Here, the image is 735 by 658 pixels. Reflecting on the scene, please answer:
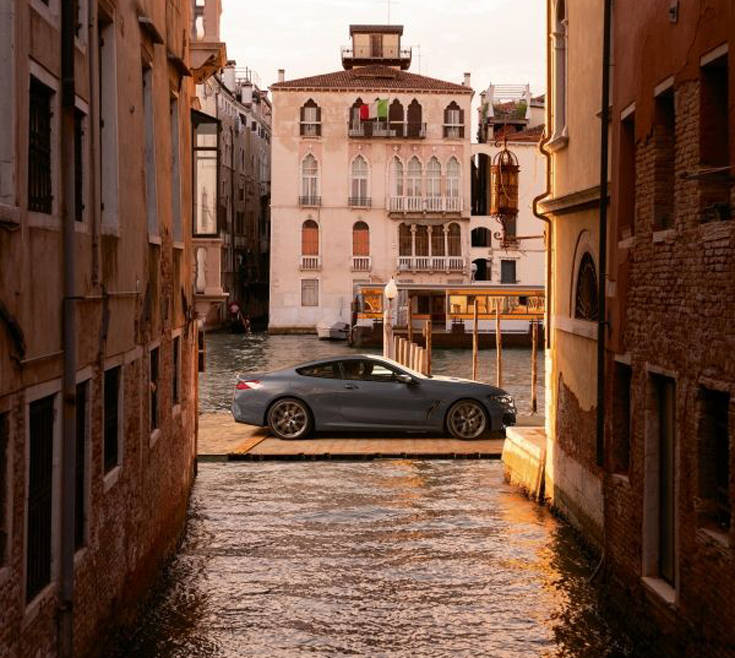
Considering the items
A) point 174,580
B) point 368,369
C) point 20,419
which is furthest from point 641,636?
point 368,369

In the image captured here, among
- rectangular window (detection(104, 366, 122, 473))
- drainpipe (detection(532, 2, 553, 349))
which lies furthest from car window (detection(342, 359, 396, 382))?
rectangular window (detection(104, 366, 122, 473))

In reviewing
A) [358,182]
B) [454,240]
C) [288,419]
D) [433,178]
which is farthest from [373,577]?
[433,178]

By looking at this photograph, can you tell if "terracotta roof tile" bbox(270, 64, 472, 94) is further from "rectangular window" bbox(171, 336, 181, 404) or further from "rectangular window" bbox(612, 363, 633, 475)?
"rectangular window" bbox(612, 363, 633, 475)

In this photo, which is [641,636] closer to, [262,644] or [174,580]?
[262,644]

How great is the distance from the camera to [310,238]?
206ft

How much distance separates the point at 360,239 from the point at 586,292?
165ft

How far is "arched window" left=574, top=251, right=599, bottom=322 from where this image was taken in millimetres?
12531

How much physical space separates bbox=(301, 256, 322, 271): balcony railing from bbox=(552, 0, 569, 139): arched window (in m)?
48.1

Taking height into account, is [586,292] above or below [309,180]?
below

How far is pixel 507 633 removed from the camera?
9.73 m

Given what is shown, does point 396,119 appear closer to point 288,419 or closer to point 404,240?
point 404,240

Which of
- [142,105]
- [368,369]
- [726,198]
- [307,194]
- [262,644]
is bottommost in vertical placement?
[262,644]

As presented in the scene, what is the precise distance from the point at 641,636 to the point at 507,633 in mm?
1132

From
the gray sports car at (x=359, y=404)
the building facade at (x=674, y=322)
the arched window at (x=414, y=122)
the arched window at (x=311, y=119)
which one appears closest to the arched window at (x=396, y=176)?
the arched window at (x=414, y=122)
